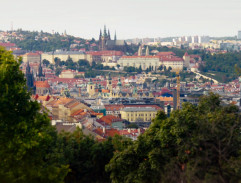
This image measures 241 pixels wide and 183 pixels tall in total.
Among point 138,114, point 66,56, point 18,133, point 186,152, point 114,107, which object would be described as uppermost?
point 18,133

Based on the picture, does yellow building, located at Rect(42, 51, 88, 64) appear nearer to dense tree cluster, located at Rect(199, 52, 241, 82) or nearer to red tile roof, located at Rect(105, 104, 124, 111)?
dense tree cluster, located at Rect(199, 52, 241, 82)

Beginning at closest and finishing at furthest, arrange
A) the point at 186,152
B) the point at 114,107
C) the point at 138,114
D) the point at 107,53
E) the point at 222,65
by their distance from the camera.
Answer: the point at 186,152
the point at 138,114
the point at 114,107
the point at 222,65
the point at 107,53

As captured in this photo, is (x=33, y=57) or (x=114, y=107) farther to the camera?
(x=33, y=57)

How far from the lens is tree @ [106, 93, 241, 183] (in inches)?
843

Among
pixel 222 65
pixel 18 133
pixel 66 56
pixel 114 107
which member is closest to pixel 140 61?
pixel 66 56

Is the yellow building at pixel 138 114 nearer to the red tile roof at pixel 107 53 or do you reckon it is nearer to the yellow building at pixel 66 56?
the yellow building at pixel 66 56

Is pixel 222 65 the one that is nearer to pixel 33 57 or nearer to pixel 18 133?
pixel 33 57

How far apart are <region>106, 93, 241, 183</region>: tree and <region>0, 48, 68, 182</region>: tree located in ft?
13.2

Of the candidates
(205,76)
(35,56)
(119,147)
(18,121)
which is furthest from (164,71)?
(18,121)

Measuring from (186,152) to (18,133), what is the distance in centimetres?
743

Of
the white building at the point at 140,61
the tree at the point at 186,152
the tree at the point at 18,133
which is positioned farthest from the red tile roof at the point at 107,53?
the tree at the point at 18,133

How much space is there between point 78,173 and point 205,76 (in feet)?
435

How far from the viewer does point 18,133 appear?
19.6 meters

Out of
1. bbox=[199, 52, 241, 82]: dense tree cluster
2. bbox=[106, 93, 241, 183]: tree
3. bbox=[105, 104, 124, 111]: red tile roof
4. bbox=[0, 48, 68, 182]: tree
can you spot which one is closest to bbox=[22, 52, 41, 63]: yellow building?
bbox=[199, 52, 241, 82]: dense tree cluster
